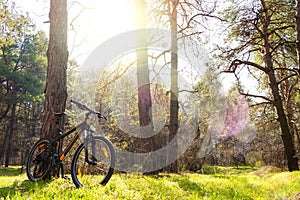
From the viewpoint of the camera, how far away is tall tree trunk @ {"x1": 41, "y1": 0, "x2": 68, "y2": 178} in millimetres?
5492

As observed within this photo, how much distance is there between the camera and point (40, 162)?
5.14m

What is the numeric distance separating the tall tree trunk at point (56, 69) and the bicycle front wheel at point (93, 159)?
138 cm

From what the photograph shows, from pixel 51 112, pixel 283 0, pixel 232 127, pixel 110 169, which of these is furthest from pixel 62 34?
pixel 232 127

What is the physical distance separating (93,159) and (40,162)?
57.4 inches

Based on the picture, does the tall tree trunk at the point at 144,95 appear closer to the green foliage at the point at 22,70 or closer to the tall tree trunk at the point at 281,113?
the tall tree trunk at the point at 281,113

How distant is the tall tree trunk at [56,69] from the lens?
216 inches

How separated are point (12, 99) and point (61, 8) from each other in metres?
22.0

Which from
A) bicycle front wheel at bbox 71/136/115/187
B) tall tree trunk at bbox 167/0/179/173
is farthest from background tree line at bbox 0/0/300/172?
bicycle front wheel at bbox 71/136/115/187

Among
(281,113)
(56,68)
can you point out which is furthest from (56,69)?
(281,113)

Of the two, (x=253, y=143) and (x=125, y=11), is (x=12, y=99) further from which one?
(x=253, y=143)

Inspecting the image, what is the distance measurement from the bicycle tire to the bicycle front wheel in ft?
3.14

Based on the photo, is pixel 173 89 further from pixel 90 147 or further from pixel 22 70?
pixel 22 70

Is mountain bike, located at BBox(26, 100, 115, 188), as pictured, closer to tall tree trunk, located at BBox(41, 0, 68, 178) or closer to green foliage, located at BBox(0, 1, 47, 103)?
tall tree trunk, located at BBox(41, 0, 68, 178)

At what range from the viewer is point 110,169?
161 inches
